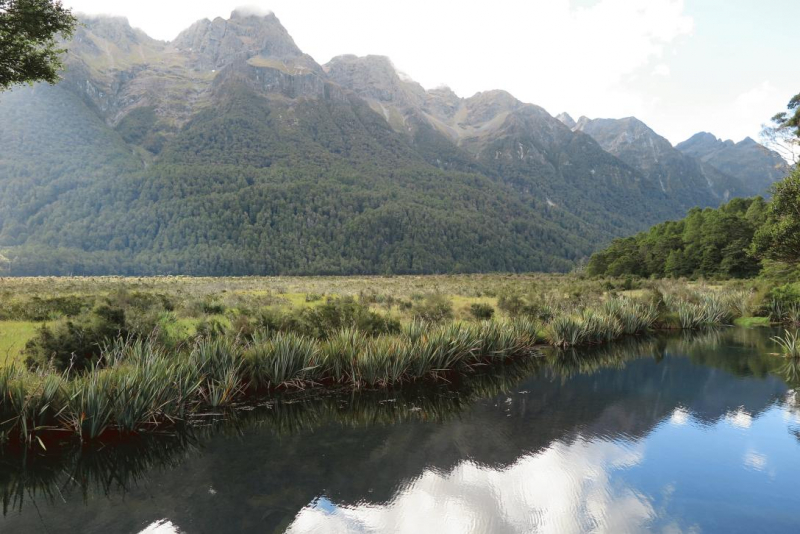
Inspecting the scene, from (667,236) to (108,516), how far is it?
72.7 metres

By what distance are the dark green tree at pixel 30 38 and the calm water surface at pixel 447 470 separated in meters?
14.2

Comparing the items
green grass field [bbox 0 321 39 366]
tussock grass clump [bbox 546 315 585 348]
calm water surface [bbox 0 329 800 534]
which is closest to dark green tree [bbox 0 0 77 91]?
green grass field [bbox 0 321 39 366]

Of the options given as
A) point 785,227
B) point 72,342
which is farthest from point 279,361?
point 785,227

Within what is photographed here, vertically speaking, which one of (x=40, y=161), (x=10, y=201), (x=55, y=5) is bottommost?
(x=10, y=201)

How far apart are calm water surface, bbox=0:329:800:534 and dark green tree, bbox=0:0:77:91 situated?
14229 mm

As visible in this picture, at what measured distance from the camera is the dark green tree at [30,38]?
47.9 ft

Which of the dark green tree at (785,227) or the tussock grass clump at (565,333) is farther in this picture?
the tussock grass clump at (565,333)

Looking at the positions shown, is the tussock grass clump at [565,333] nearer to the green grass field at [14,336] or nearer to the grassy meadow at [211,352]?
the grassy meadow at [211,352]

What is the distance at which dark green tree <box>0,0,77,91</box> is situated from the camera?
14602 millimetres

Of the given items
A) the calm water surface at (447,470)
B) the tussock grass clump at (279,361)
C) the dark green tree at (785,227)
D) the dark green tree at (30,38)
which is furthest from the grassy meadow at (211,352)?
the dark green tree at (30,38)

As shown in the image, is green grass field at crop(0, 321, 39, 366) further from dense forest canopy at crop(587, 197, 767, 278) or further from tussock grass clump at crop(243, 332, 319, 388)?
dense forest canopy at crop(587, 197, 767, 278)

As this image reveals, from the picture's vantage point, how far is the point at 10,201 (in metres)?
170

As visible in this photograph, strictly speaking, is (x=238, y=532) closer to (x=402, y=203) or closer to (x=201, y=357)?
(x=201, y=357)

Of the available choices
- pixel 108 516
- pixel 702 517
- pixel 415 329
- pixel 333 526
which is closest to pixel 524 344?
pixel 415 329
